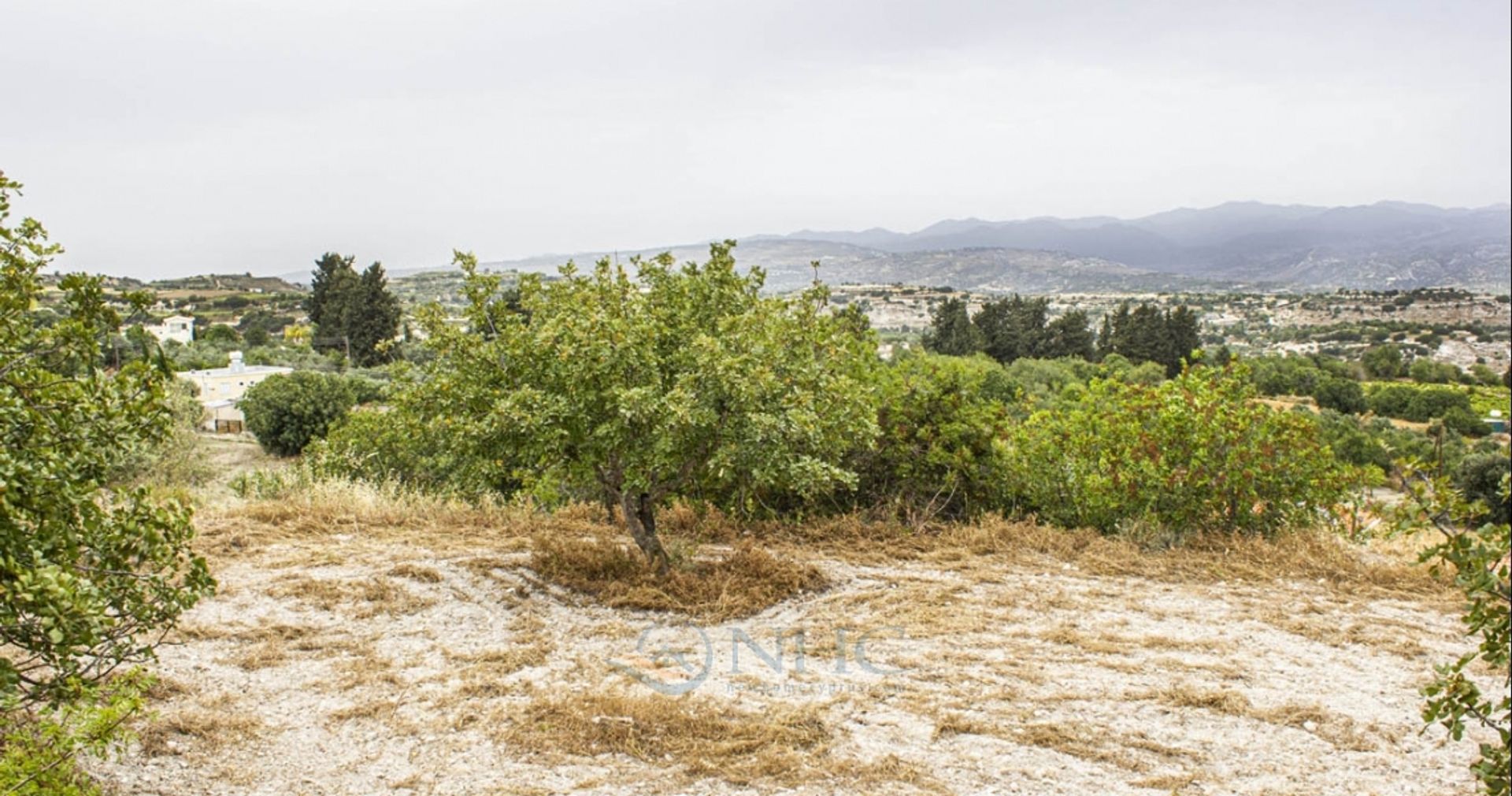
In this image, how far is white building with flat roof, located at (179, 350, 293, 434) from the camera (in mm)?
33250

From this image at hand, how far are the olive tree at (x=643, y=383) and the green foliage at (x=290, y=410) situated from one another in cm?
2221

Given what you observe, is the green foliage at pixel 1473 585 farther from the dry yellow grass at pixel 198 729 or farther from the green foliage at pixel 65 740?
the dry yellow grass at pixel 198 729

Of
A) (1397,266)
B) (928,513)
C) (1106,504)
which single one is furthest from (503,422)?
(1397,266)

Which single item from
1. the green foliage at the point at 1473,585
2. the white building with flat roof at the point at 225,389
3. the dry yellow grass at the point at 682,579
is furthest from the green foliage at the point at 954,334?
the green foliage at the point at 1473,585

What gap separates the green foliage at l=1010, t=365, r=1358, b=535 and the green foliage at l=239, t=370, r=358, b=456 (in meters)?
23.3

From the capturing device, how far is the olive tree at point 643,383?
18.6 feet

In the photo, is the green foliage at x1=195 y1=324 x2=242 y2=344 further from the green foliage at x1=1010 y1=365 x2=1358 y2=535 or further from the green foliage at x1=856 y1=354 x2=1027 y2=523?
the green foliage at x1=1010 y1=365 x2=1358 y2=535

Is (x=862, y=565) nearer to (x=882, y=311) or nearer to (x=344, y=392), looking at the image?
(x=344, y=392)

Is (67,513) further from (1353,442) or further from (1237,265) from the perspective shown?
(1237,265)

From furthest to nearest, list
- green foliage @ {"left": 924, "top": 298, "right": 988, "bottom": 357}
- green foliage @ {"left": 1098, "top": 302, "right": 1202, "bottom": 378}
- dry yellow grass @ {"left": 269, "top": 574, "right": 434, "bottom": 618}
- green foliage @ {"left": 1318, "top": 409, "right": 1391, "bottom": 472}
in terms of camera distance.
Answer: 1. green foliage @ {"left": 924, "top": 298, "right": 988, "bottom": 357}
2. green foliage @ {"left": 1098, "top": 302, "right": 1202, "bottom": 378}
3. green foliage @ {"left": 1318, "top": 409, "right": 1391, "bottom": 472}
4. dry yellow grass @ {"left": 269, "top": 574, "right": 434, "bottom": 618}

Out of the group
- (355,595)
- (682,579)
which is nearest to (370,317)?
(355,595)

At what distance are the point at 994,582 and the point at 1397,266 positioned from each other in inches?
4603

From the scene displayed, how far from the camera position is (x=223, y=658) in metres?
5.04

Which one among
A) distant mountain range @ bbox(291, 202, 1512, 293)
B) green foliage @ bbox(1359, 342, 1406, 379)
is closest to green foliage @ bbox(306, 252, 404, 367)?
distant mountain range @ bbox(291, 202, 1512, 293)
